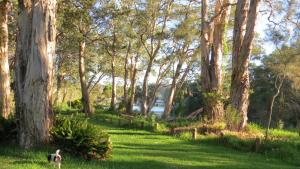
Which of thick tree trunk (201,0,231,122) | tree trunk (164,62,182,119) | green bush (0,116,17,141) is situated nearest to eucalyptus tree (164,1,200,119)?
tree trunk (164,62,182,119)

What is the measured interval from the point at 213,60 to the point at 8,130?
14.4 metres

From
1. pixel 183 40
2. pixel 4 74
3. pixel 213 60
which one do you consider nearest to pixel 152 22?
pixel 183 40

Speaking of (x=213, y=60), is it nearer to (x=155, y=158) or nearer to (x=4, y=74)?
(x=4, y=74)

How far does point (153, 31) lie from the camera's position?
1769 inches

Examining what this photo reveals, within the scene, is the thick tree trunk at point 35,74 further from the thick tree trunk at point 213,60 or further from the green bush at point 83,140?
the thick tree trunk at point 213,60

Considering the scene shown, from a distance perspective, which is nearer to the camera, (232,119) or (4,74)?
(4,74)

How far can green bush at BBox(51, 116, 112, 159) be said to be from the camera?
13.4 meters

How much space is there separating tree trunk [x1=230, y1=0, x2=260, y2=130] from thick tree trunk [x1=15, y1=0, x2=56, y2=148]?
1171 cm

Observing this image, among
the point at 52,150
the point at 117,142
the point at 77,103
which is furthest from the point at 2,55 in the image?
the point at 77,103

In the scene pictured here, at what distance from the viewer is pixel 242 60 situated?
2377cm

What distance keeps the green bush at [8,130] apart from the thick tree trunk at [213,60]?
41.0 ft

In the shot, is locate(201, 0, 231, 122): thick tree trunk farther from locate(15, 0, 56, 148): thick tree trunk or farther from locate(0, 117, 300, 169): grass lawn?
locate(15, 0, 56, 148): thick tree trunk

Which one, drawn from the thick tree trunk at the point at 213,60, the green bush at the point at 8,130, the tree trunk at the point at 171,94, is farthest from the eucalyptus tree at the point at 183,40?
the green bush at the point at 8,130

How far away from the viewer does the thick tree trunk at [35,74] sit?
14109 mm
